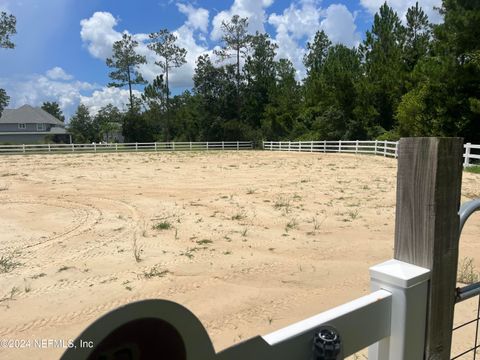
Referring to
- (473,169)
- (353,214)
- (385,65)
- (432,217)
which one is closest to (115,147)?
(385,65)

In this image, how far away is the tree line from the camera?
21.7 meters

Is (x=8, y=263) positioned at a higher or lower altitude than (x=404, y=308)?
lower

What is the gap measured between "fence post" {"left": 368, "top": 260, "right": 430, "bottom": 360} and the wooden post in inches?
1.8

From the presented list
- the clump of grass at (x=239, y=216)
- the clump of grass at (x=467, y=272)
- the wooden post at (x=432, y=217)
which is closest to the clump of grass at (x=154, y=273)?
the clump of grass at (x=239, y=216)

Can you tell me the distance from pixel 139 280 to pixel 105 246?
5.20 ft

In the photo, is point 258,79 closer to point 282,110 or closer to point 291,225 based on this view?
point 282,110

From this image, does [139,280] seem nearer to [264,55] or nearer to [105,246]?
[105,246]

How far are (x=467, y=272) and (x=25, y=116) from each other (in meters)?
68.3

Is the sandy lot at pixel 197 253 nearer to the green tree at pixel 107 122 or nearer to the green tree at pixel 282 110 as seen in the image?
the green tree at pixel 282 110

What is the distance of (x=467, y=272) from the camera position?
472cm

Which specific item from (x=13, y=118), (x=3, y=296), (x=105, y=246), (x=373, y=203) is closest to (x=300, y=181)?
(x=373, y=203)

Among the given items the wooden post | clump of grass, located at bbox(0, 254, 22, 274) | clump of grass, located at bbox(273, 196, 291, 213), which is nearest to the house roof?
clump of grass, located at bbox(273, 196, 291, 213)

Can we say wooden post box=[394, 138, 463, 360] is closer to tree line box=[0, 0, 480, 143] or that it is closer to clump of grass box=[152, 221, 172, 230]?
clump of grass box=[152, 221, 172, 230]

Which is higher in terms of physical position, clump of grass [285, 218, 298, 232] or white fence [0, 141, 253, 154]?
white fence [0, 141, 253, 154]
